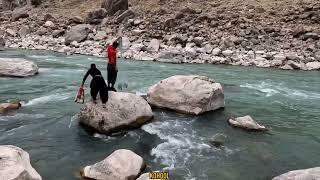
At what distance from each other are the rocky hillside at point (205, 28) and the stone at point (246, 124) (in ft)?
48.3

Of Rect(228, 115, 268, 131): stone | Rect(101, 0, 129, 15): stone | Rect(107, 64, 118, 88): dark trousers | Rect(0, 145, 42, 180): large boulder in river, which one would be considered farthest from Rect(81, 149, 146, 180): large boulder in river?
Rect(101, 0, 129, 15): stone

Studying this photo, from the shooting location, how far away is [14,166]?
7.77 m

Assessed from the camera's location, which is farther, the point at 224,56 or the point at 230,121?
the point at 224,56

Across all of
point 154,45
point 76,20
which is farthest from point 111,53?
point 76,20

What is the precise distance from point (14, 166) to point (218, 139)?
5.55 meters

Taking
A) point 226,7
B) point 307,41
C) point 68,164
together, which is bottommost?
point 68,164

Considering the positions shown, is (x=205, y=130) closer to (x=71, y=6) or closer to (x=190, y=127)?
(x=190, y=127)

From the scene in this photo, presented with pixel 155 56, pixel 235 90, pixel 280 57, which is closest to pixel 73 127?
pixel 235 90

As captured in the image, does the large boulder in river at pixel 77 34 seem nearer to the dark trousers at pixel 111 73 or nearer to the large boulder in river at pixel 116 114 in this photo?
the dark trousers at pixel 111 73

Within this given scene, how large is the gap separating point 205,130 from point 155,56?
17.0 meters

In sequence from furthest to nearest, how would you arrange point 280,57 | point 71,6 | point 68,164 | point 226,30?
1. point 71,6
2. point 226,30
3. point 280,57
4. point 68,164

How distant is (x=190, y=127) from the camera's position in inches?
484

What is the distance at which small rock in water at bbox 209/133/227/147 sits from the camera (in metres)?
11.1

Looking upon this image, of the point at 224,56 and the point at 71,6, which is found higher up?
the point at 71,6
